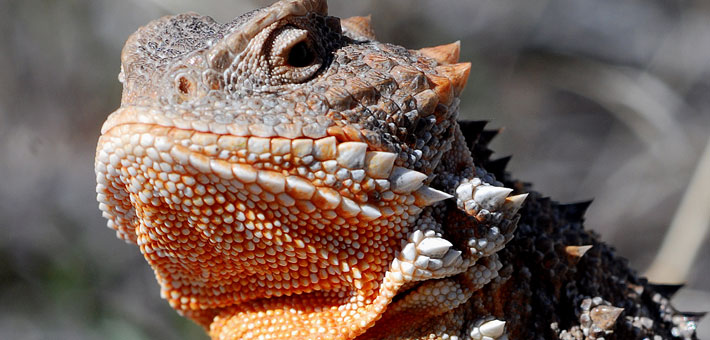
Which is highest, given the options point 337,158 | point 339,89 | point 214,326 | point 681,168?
point 339,89

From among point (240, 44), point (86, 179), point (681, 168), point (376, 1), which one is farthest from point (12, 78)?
point (681, 168)

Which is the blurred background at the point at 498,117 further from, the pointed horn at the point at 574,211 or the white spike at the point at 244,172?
the white spike at the point at 244,172

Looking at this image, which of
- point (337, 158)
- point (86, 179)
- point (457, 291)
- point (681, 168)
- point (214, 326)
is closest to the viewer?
point (337, 158)

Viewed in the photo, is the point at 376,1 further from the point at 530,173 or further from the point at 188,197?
the point at 188,197

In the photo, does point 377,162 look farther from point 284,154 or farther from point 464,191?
point 464,191

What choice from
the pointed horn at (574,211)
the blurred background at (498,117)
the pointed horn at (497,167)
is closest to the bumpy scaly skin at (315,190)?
the pointed horn at (497,167)

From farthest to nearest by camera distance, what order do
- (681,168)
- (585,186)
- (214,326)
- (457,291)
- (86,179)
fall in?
(585,186) < (681,168) < (86,179) < (214,326) < (457,291)

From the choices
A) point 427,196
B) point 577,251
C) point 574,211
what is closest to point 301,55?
point 427,196

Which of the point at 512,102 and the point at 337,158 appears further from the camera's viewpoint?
the point at 512,102
